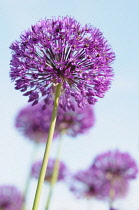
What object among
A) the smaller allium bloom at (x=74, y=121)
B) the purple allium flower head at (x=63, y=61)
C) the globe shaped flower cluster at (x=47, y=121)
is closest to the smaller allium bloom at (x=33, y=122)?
the globe shaped flower cluster at (x=47, y=121)

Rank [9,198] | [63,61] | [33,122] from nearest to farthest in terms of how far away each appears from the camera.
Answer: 1. [63,61]
2. [33,122]
3. [9,198]

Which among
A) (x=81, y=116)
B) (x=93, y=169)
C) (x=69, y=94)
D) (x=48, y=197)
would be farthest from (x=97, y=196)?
(x=69, y=94)

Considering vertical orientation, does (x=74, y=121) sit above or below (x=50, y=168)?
above

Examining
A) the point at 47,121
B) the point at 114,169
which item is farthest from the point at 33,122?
the point at 114,169

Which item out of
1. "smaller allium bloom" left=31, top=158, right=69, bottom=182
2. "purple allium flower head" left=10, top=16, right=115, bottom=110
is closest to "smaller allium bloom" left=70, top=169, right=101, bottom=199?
"smaller allium bloom" left=31, top=158, right=69, bottom=182

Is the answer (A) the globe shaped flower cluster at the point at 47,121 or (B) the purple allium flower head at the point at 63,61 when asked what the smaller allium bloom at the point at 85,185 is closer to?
(A) the globe shaped flower cluster at the point at 47,121

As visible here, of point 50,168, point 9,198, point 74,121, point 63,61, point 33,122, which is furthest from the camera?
point 9,198

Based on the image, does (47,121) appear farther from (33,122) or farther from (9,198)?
(9,198)
